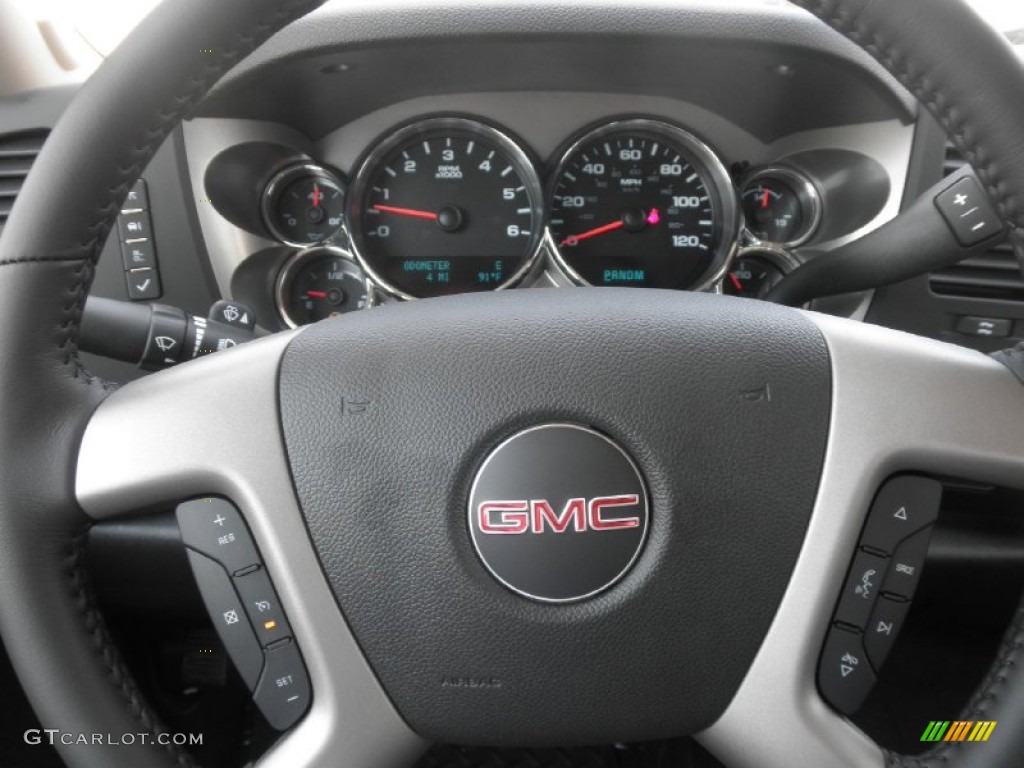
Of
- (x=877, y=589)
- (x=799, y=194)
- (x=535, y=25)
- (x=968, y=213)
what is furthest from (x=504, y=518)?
(x=799, y=194)

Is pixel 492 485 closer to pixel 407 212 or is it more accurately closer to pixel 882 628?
pixel 882 628

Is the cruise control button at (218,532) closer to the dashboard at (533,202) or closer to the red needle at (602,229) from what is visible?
the dashboard at (533,202)

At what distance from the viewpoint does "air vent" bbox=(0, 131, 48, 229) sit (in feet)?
5.30

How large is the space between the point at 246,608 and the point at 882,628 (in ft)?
1.74

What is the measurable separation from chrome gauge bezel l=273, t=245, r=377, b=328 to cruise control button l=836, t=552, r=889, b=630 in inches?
51.3

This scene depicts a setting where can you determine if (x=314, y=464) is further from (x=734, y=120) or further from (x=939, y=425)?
(x=734, y=120)

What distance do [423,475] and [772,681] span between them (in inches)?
13.0

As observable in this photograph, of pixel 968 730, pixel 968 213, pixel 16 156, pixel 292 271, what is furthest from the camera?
pixel 292 271

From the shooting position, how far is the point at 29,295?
2.56ft

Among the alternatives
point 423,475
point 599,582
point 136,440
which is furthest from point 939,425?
point 136,440

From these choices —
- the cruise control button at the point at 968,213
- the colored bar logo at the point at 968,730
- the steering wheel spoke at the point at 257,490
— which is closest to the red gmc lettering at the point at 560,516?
the steering wheel spoke at the point at 257,490

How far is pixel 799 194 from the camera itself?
2.01m

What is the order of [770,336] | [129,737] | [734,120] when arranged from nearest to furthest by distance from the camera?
[129,737] → [770,336] → [734,120]

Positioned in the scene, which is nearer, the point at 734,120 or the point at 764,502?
the point at 764,502
